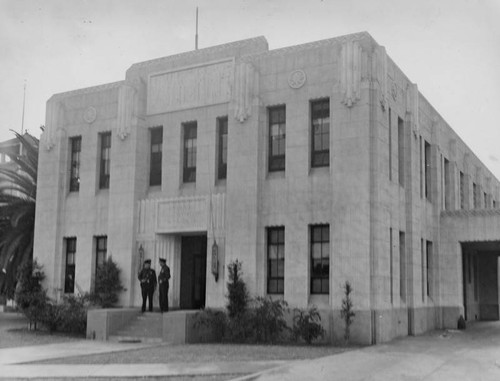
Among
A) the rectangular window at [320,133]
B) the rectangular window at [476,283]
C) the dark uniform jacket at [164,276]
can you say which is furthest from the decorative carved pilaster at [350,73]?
the rectangular window at [476,283]

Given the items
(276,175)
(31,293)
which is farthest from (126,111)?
(31,293)

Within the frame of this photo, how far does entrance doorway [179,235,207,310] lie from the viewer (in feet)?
80.7

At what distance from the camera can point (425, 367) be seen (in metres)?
14.9

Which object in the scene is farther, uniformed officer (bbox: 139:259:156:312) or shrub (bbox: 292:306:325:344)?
uniformed officer (bbox: 139:259:156:312)

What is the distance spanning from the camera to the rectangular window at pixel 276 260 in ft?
71.6

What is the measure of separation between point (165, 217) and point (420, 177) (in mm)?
9739

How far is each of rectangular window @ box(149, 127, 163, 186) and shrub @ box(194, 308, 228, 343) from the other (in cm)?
632

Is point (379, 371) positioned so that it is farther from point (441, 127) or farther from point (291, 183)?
point (441, 127)

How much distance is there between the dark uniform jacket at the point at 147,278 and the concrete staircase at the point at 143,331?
3.15 feet

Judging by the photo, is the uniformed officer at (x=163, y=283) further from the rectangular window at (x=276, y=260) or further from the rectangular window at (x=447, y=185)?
A: the rectangular window at (x=447, y=185)

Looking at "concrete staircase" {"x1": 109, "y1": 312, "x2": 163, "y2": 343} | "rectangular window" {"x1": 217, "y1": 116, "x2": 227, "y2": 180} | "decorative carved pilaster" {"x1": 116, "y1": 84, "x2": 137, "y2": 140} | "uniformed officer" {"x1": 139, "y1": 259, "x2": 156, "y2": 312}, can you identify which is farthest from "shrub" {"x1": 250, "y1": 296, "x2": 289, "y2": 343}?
"decorative carved pilaster" {"x1": 116, "y1": 84, "x2": 137, "y2": 140}

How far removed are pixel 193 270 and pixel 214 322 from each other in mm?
4481

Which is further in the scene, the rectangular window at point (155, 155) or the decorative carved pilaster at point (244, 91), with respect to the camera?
the rectangular window at point (155, 155)

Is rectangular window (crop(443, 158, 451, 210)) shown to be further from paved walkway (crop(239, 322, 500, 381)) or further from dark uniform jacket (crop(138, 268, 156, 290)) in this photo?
dark uniform jacket (crop(138, 268, 156, 290))
